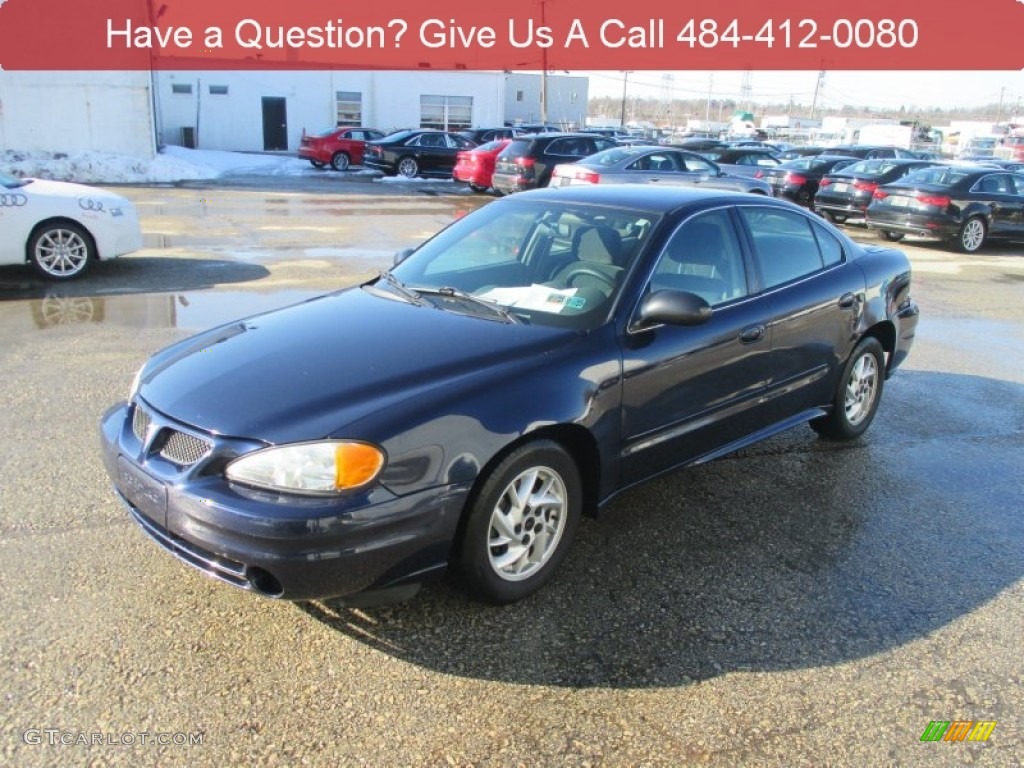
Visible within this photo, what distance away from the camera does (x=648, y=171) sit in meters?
16.3

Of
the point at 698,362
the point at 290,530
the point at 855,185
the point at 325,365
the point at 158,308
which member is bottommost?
the point at 158,308

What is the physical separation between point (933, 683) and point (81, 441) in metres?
4.45

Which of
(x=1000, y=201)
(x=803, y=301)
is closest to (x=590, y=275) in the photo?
(x=803, y=301)

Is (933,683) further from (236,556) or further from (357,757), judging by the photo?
(236,556)

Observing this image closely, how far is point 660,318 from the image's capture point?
370cm

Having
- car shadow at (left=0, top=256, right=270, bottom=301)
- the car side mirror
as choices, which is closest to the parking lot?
the car side mirror

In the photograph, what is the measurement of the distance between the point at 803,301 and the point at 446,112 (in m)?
39.6

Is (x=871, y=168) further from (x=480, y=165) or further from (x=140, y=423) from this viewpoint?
(x=140, y=423)

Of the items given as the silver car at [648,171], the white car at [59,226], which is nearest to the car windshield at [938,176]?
the silver car at [648,171]

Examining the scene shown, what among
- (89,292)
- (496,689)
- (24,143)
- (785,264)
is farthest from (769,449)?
(24,143)

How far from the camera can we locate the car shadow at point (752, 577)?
3.16 metres

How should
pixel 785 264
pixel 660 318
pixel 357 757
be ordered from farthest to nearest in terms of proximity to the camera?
pixel 785 264 → pixel 660 318 → pixel 357 757

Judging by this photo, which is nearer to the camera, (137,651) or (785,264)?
(137,651)

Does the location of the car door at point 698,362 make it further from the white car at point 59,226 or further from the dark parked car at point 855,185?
the dark parked car at point 855,185
